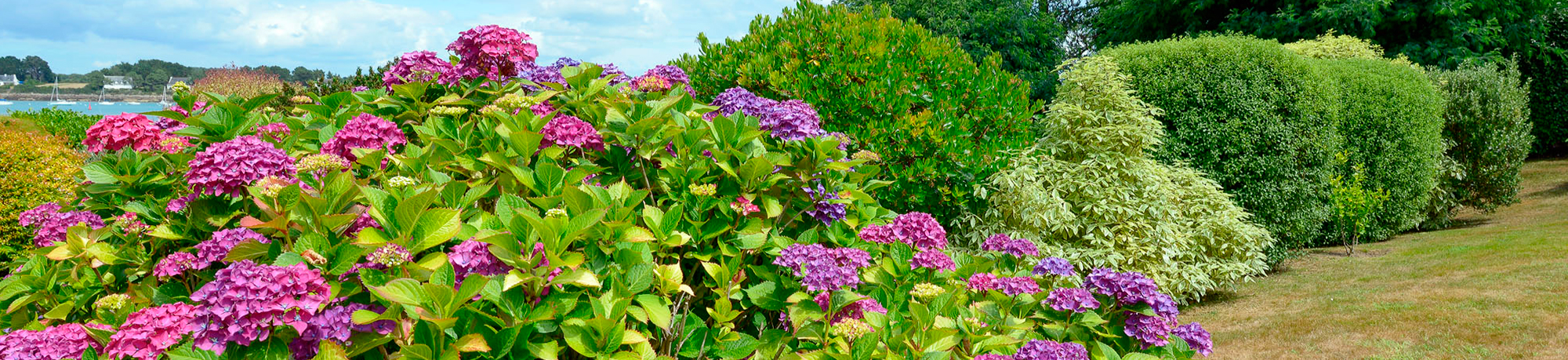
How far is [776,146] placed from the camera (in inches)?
132

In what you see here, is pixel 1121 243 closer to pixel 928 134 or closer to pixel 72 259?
pixel 928 134

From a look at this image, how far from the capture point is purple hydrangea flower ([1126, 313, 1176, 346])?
2941mm

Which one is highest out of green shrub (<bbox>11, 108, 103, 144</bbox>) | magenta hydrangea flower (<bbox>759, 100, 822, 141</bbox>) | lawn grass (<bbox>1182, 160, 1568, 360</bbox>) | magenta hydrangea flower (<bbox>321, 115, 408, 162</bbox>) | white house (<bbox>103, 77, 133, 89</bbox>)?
magenta hydrangea flower (<bbox>759, 100, 822, 141</bbox>)

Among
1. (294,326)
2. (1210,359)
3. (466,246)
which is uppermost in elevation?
(466,246)

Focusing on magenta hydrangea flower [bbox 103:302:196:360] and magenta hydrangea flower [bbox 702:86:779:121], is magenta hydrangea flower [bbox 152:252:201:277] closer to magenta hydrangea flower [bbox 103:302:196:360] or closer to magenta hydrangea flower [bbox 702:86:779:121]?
magenta hydrangea flower [bbox 103:302:196:360]

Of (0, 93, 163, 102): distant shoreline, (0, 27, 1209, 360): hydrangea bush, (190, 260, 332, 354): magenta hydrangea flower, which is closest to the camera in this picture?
(190, 260, 332, 354): magenta hydrangea flower

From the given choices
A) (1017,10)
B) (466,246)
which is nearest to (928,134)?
(466,246)

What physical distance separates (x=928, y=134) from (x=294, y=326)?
401 centimetres

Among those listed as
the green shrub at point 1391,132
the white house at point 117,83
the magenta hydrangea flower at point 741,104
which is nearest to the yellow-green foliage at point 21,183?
the magenta hydrangea flower at point 741,104

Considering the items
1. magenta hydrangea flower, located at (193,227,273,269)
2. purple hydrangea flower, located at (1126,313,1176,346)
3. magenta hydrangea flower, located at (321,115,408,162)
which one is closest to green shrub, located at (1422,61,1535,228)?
purple hydrangea flower, located at (1126,313,1176,346)

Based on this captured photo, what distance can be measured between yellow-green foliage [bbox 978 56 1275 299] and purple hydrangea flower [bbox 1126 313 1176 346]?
4112 mm

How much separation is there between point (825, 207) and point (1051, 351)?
896mm

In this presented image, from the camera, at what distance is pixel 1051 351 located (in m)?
2.56

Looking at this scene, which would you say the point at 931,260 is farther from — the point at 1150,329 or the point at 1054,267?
the point at 1150,329
